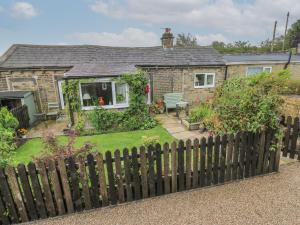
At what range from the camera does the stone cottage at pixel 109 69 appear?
32.1 ft

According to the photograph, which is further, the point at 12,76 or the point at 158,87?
the point at 158,87

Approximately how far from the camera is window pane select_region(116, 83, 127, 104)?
9781 mm

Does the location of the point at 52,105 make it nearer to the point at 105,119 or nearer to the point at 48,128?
the point at 48,128

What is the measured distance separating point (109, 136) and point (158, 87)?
5.76 m

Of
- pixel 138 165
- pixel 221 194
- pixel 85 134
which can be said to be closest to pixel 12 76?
pixel 85 134

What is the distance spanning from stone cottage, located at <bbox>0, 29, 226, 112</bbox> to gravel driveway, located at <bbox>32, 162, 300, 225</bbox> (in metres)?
6.45

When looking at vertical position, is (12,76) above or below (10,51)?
below

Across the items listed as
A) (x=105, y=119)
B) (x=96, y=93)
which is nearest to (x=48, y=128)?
(x=96, y=93)

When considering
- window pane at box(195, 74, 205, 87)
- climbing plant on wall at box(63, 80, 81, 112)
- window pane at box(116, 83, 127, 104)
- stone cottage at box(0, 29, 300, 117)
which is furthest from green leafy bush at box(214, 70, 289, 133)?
window pane at box(195, 74, 205, 87)

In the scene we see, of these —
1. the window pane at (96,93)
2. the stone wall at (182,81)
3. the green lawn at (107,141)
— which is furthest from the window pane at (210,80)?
the window pane at (96,93)

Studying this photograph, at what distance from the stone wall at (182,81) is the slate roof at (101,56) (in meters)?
0.40

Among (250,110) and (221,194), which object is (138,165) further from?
(250,110)

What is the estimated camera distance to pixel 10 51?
41.1ft

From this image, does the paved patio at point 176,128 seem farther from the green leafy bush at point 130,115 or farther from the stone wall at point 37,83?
the stone wall at point 37,83
